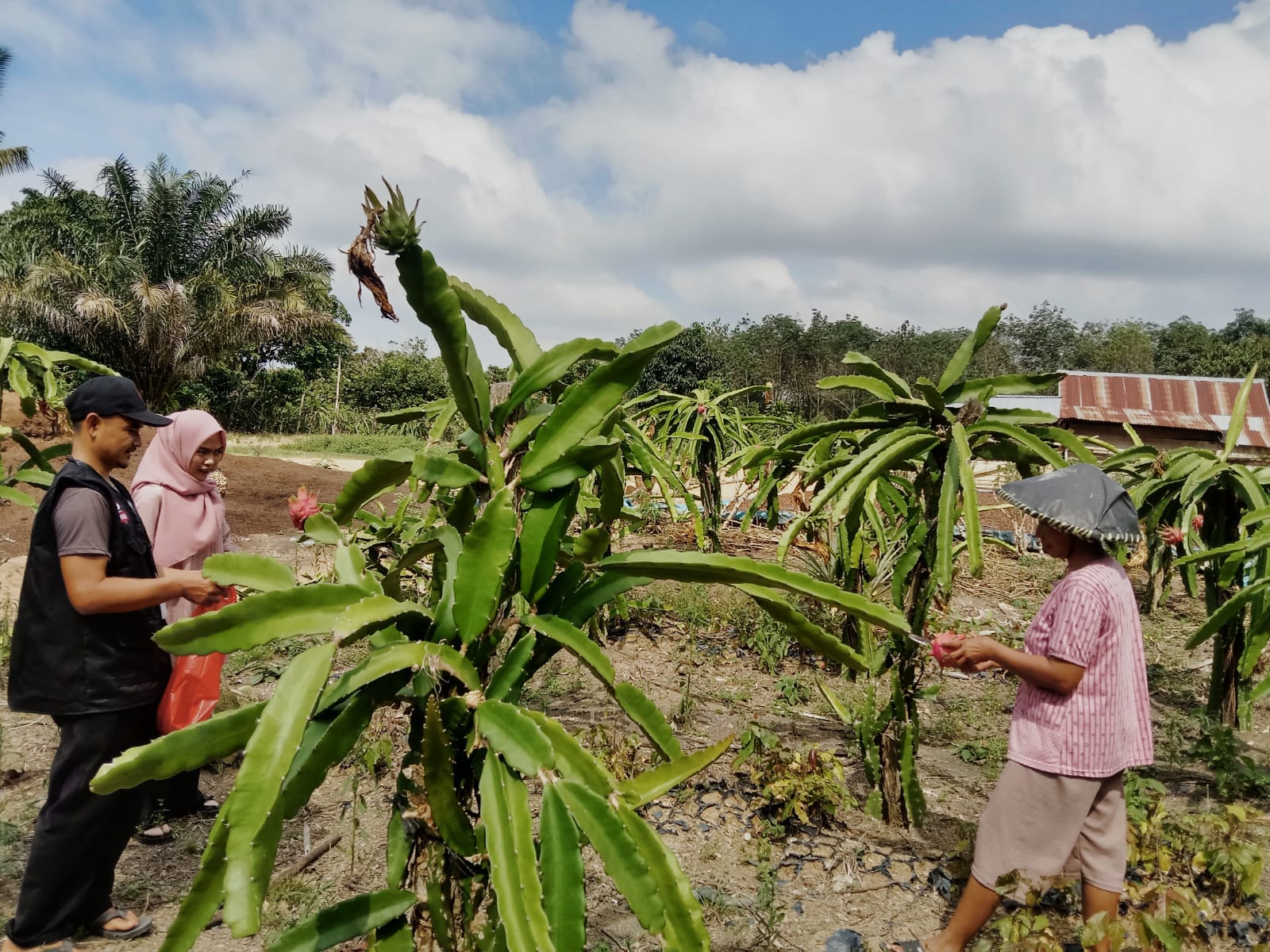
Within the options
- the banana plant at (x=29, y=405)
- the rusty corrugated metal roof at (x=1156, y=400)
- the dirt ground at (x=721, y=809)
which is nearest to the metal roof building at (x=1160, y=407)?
the rusty corrugated metal roof at (x=1156, y=400)

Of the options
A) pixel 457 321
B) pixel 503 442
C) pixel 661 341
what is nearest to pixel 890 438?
pixel 661 341

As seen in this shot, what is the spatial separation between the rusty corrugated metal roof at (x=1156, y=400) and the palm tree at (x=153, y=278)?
18302 millimetres

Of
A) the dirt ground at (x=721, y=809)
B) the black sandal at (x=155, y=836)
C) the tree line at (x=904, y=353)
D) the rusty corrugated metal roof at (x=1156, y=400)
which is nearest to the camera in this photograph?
the dirt ground at (x=721, y=809)

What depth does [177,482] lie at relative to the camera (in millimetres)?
2885

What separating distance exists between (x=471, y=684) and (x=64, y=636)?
5.19 feet

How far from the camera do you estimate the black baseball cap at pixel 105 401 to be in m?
2.43

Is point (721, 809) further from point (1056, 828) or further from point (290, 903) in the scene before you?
point (290, 903)

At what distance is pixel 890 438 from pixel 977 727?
2.39 m

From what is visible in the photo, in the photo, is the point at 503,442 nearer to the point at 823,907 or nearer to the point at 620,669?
the point at 823,907

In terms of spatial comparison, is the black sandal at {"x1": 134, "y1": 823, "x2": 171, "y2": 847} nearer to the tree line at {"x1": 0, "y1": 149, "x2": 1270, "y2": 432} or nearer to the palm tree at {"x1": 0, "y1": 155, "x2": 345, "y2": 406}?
the tree line at {"x1": 0, "y1": 149, "x2": 1270, "y2": 432}

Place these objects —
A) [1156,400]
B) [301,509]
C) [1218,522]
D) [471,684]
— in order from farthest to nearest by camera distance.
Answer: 1. [1156,400]
2. [1218,522]
3. [301,509]
4. [471,684]

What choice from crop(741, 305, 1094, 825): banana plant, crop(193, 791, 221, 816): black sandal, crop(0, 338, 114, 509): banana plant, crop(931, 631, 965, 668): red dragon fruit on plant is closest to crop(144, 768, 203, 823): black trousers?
crop(193, 791, 221, 816): black sandal

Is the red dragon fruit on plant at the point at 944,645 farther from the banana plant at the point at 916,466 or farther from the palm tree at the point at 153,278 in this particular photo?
the palm tree at the point at 153,278

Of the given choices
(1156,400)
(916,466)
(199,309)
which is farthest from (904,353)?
(916,466)
